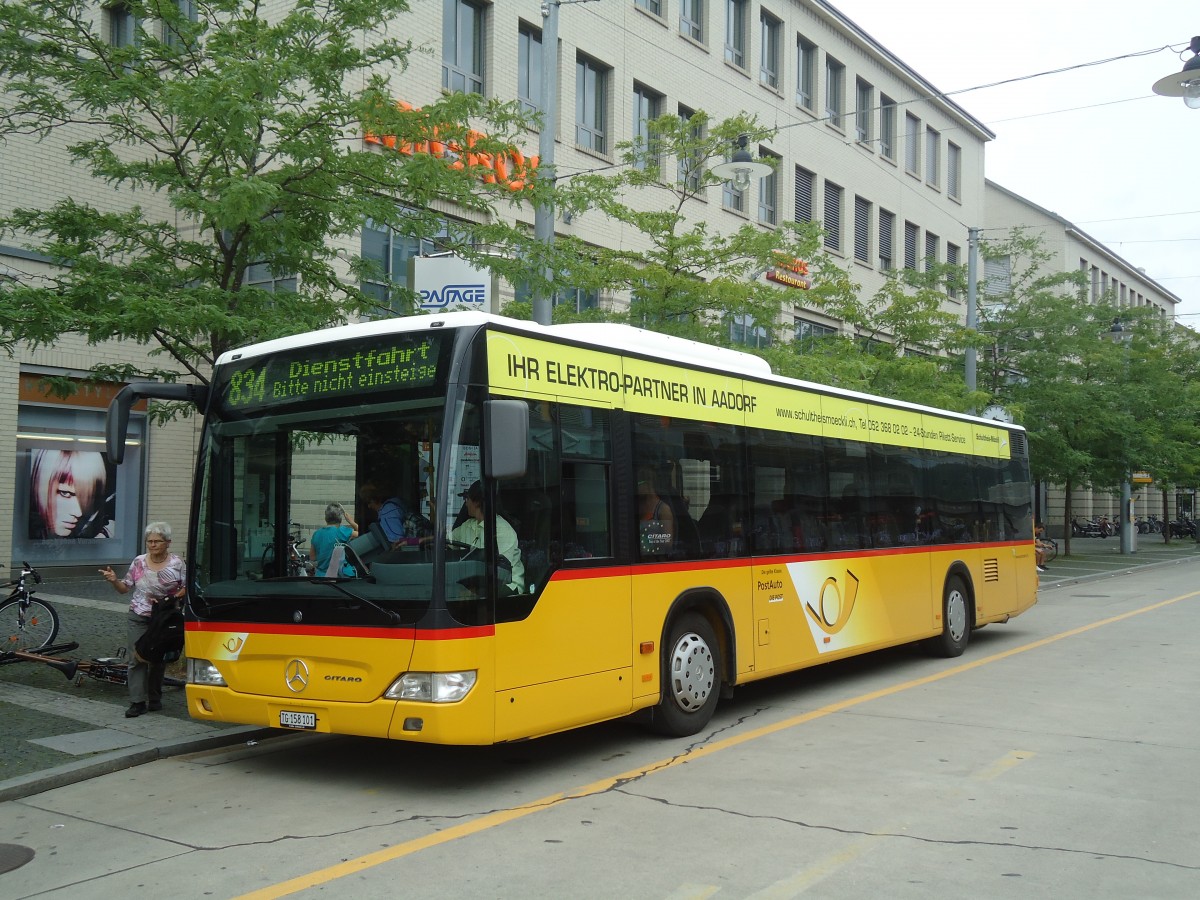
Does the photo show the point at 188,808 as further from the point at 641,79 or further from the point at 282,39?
the point at 641,79

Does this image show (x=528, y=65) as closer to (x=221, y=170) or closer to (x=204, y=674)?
(x=221, y=170)

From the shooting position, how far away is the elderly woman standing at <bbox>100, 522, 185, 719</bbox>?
367 inches

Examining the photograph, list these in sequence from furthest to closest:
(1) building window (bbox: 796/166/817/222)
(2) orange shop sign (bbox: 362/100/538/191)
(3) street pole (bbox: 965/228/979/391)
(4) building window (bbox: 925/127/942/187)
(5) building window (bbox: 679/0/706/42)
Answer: (4) building window (bbox: 925/127/942/187)
(1) building window (bbox: 796/166/817/222)
(5) building window (bbox: 679/0/706/42)
(3) street pole (bbox: 965/228/979/391)
(2) orange shop sign (bbox: 362/100/538/191)

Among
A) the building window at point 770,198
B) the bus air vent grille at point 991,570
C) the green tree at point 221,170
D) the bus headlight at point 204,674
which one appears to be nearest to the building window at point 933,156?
the building window at point 770,198

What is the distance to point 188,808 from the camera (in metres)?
6.73

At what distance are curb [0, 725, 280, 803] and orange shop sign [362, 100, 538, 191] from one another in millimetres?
5341

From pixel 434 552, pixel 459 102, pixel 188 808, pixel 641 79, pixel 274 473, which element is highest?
pixel 641 79

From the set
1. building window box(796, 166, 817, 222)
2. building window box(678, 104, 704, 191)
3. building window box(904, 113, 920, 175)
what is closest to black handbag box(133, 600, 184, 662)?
building window box(678, 104, 704, 191)

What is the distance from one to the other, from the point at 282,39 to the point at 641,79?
17.8 m

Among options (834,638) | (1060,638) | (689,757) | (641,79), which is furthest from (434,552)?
(641,79)

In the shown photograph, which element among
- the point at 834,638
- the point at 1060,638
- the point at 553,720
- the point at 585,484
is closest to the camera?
the point at 553,720

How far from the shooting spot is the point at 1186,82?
14.8 metres

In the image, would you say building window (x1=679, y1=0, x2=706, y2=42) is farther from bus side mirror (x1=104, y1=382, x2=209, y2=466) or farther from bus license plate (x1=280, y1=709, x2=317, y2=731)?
bus license plate (x1=280, y1=709, x2=317, y2=731)

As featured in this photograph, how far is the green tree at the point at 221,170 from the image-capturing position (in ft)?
29.6
